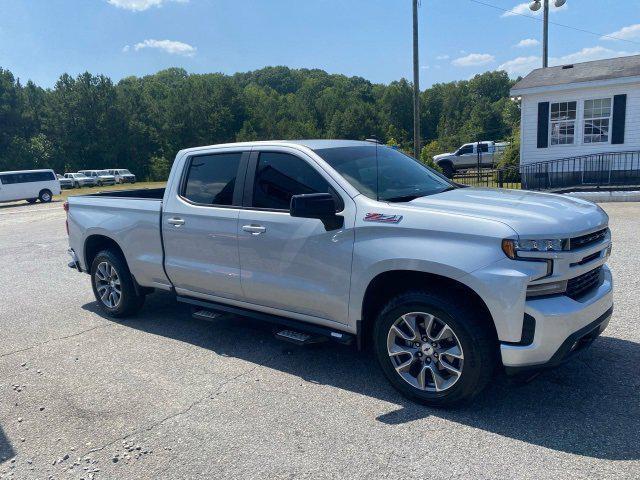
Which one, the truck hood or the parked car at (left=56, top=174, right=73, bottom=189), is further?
the parked car at (left=56, top=174, right=73, bottom=189)

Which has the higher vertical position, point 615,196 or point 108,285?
point 108,285

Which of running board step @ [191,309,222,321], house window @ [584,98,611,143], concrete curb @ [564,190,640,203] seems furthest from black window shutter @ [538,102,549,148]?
running board step @ [191,309,222,321]

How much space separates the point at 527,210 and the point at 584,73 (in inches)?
639

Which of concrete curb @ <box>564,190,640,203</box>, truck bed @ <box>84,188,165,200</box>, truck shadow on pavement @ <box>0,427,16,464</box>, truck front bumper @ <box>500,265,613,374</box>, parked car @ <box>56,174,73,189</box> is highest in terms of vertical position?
truck bed @ <box>84,188,165,200</box>

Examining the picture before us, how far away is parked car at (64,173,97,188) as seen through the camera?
52.4 meters

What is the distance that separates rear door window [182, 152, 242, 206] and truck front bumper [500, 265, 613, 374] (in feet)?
9.16

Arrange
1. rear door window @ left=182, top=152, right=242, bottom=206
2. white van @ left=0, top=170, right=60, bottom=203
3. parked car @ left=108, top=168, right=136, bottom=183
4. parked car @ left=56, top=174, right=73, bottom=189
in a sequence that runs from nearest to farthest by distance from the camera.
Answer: rear door window @ left=182, top=152, right=242, bottom=206 < white van @ left=0, top=170, right=60, bottom=203 < parked car @ left=56, top=174, right=73, bottom=189 < parked car @ left=108, top=168, right=136, bottom=183

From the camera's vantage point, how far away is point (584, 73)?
56.8 ft

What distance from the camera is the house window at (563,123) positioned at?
1741cm

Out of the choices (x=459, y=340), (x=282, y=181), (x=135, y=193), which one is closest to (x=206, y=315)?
(x=282, y=181)

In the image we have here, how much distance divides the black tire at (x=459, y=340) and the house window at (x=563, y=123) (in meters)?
16.1

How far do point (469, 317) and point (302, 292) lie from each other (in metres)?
1.40

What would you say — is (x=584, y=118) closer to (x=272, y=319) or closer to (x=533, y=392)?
(x=533, y=392)

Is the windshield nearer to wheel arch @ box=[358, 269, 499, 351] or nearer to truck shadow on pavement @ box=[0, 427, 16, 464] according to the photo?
wheel arch @ box=[358, 269, 499, 351]
